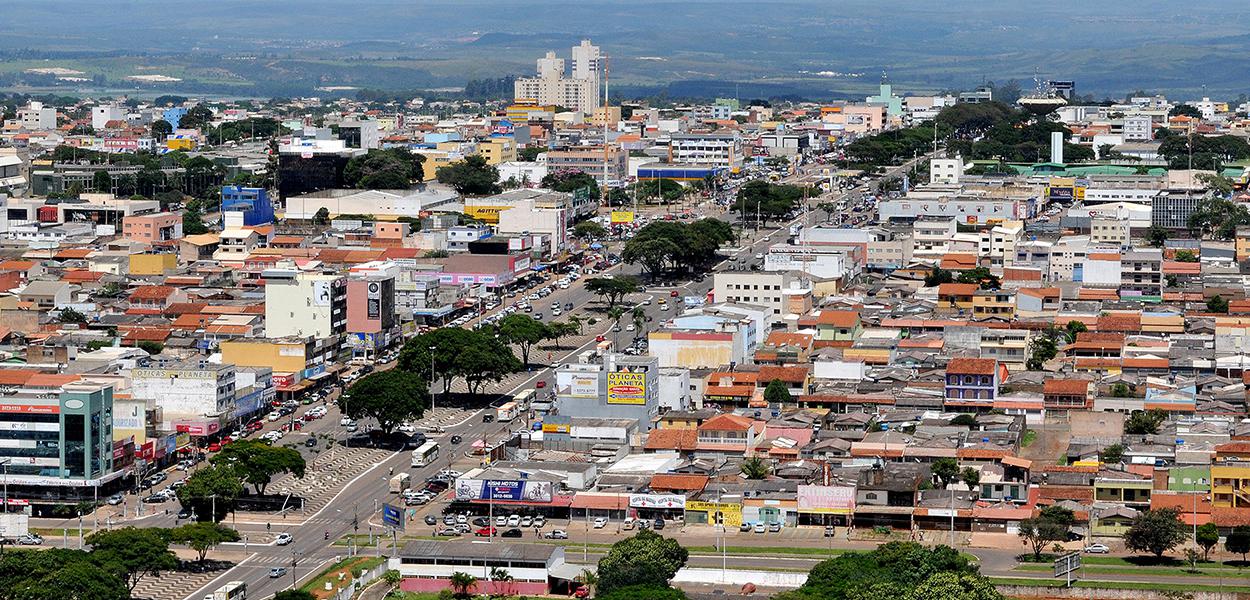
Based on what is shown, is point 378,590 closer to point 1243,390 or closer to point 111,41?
point 1243,390

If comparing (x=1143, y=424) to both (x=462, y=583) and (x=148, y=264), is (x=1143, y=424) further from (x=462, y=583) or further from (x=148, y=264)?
(x=148, y=264)

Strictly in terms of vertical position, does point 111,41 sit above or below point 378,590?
above

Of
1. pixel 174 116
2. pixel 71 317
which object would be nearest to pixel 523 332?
pixel 71 317

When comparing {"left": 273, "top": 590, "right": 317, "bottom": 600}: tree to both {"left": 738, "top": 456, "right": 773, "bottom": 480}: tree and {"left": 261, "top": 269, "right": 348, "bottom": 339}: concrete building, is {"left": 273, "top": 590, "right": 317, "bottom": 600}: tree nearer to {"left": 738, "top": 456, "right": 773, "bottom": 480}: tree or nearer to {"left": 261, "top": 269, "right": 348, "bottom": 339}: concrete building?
{"left": 738, "top": 456, "right": 773, "bottom": 480}: tree

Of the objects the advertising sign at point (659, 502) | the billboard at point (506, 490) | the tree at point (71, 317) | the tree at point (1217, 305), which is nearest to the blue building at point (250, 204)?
the tree at point (71, 317)

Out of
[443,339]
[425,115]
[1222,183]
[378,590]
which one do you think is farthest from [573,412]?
[425,115]

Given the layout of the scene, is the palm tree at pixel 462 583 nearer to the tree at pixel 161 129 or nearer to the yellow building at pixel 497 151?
the yellow building at pixel 497 151

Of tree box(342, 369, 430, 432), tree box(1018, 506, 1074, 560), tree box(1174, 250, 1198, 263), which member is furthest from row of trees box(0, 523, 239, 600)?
tree box(1174, 250, 1198, 263)

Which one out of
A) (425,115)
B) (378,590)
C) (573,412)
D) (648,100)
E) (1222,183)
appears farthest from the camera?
(648,100)
